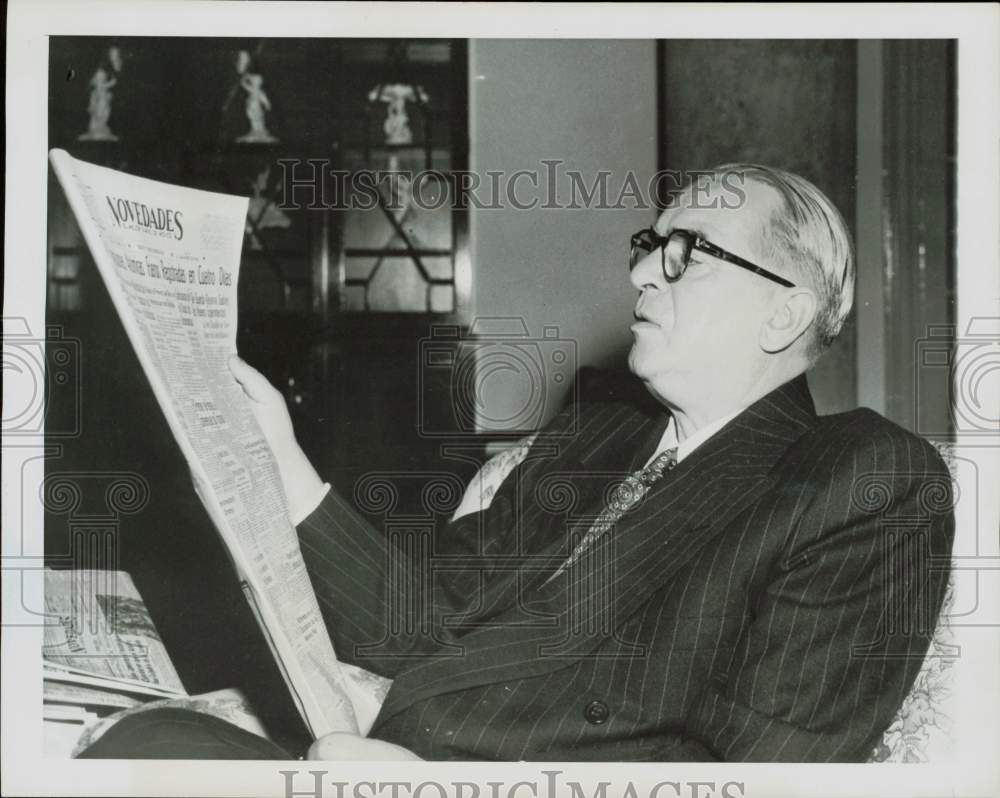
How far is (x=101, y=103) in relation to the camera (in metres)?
2.42

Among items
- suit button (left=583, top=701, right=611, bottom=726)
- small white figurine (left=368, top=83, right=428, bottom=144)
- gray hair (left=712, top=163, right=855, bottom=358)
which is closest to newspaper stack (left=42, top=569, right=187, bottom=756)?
suit button (left=583, top=701, right=611, bottom=726)

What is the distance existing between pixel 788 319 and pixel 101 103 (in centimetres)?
190

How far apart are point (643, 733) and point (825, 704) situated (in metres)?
0.22

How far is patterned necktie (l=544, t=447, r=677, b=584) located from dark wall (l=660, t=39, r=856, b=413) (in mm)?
419

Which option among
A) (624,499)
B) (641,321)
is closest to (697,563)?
(624,499)

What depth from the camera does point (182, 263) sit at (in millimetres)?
1253

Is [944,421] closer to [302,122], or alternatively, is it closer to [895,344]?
[895,344]

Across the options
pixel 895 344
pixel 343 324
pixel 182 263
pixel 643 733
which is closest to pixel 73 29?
pixel 182 263

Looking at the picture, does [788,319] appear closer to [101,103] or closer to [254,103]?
[254,103]

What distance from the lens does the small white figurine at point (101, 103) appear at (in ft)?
7.75

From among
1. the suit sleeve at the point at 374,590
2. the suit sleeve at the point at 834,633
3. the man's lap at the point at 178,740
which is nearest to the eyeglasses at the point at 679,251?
the suit sleeve at the point at 834,633

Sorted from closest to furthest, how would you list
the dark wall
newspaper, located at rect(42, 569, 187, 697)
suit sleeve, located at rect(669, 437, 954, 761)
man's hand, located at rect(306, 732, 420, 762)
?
suit sleeve, located at rect(669, 437, 954, 761)
man's hand, located at rect(306, 732, 420, 762)
newspaper, located at rect(42, 569, 187, 697)
the dark wall

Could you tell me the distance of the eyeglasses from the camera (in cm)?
126

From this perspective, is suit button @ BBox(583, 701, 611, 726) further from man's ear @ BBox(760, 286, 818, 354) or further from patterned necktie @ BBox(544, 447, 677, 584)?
man's ear @ BBox(760, 286, 818, 354)
